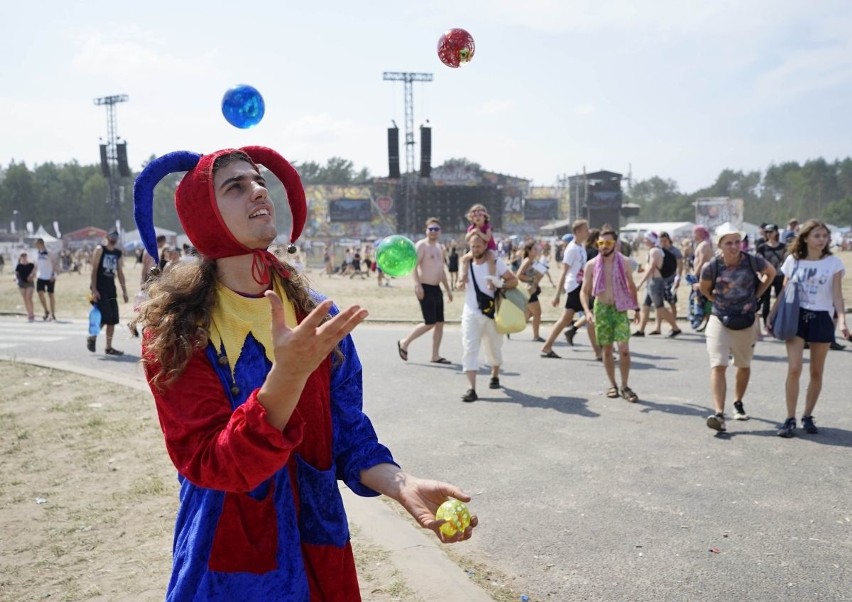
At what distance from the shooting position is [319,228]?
6588cm

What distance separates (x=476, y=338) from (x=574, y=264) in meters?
3.10

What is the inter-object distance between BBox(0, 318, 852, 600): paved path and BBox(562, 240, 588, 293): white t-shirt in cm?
161

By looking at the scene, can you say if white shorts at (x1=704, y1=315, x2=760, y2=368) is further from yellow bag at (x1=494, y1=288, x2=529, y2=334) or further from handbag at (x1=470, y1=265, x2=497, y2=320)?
handbag at (x1=470, y1=265, x2=497, y2=320)

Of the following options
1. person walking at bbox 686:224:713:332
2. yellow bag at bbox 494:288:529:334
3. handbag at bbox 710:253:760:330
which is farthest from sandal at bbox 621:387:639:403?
person walking at bbox 686:224:713:332

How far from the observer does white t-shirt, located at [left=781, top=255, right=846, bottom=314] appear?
596cm

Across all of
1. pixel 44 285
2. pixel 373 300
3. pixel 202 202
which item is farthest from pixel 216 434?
pixel 373 300

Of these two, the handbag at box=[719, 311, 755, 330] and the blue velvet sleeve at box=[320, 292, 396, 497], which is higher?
the blue velvet sleeve at box=[320, 292, 396, 497]

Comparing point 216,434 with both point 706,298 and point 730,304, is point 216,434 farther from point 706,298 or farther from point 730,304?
point 706,298

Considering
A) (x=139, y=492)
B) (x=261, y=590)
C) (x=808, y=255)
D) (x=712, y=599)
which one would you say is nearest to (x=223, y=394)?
(x=261, y=590)

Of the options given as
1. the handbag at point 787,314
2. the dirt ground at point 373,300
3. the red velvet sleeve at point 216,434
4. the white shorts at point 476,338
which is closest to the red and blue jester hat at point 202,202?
the red velvet sleeve at point 216,434

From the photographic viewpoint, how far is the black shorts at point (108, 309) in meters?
10.5

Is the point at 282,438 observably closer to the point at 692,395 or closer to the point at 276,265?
the point at 276,265

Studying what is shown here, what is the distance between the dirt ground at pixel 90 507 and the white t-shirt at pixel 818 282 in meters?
4.40

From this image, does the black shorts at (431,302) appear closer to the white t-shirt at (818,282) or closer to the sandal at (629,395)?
the sandal at (629,395)
